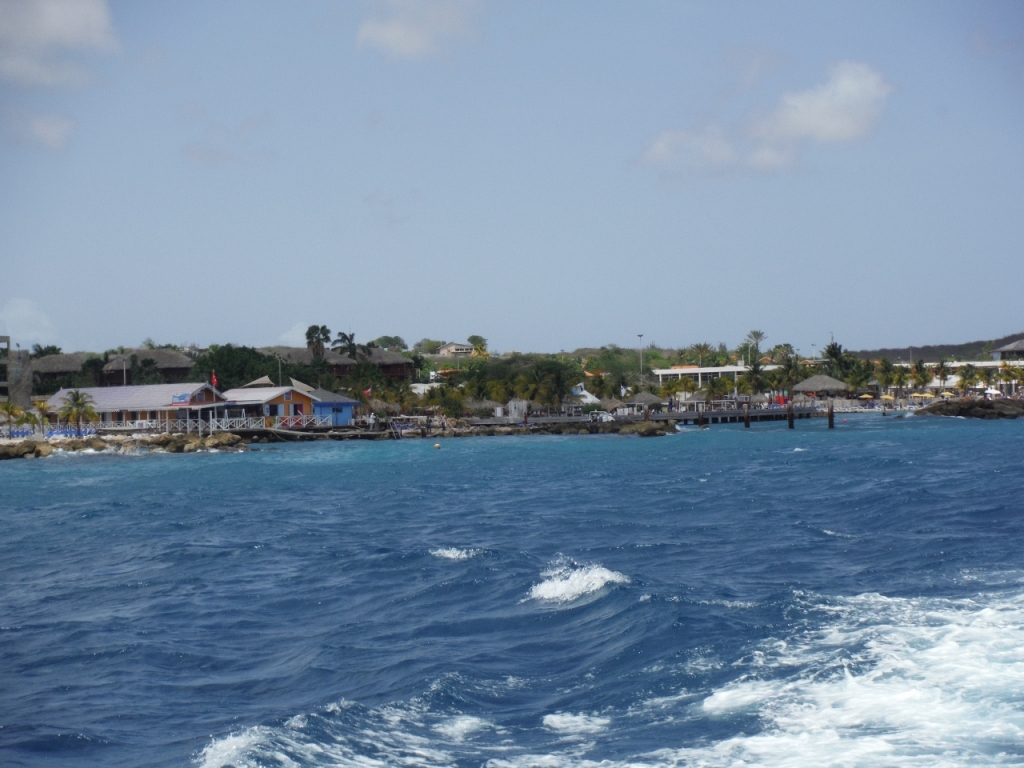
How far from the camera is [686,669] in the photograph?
13.8 metres

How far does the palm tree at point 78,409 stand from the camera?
76938mm

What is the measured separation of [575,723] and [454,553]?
11.3 meters

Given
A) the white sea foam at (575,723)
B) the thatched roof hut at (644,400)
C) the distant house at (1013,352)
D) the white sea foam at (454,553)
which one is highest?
the distant house at (1013,352)

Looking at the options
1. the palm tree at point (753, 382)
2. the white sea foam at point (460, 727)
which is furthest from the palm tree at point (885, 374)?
the white sea foam at point (460, 727)

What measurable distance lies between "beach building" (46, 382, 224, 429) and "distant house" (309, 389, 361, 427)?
7.90 metres

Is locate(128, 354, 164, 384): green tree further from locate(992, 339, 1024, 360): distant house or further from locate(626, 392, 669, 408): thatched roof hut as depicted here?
locate(992, 339, 1024, 360): distant house

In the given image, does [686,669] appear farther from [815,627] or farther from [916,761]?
[916,761]

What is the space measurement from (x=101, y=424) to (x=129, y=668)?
69.2m

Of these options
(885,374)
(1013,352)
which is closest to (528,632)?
(885,374)

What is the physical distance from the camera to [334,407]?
86938 millimetres

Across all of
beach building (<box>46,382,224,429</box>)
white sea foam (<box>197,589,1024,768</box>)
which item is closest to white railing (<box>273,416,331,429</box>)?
beach building (<box>46,382,224,429</box>)

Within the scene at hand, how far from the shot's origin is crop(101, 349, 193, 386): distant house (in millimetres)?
103438

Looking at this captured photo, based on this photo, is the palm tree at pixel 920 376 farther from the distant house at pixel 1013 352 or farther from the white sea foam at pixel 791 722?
the white sea foam at pixel 791 722

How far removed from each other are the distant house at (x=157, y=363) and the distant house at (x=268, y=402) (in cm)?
2432
